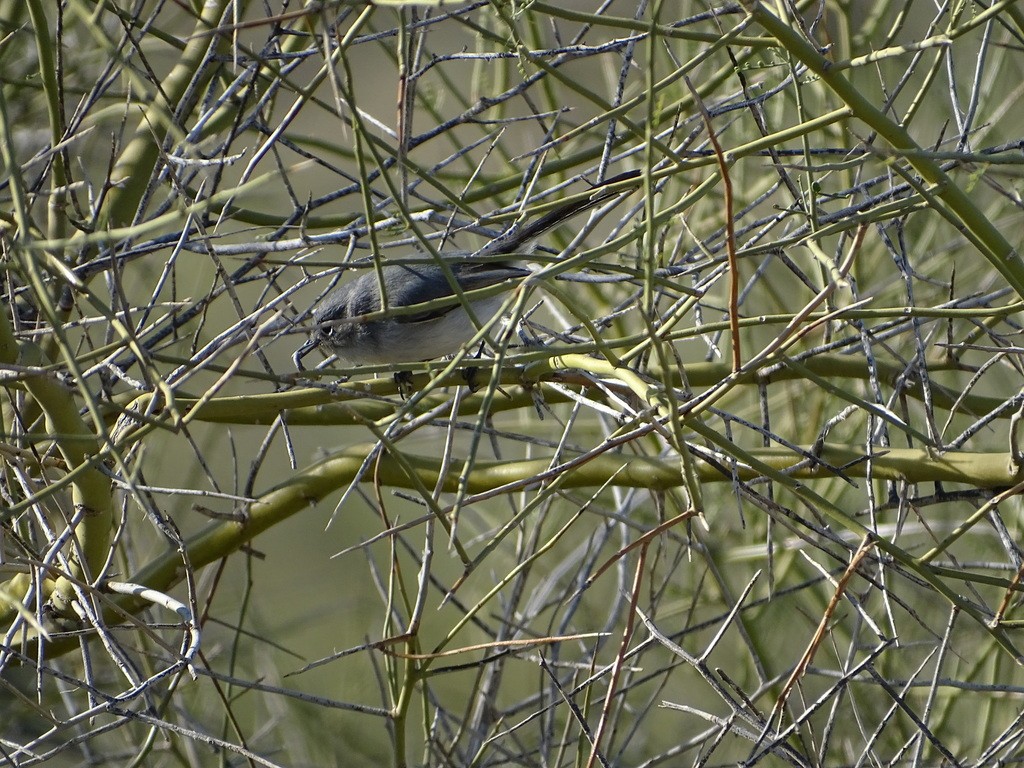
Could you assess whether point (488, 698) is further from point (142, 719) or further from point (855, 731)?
point (855, 731)

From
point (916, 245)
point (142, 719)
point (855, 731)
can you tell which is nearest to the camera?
point (142, 719)

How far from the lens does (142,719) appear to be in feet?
6.30

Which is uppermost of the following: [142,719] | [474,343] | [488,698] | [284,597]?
[474,343]

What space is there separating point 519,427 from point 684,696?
7.16ft

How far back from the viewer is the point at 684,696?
6293 millimetres

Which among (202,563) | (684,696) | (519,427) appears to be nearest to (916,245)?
(519,427)

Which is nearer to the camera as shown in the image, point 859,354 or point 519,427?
point 859,354

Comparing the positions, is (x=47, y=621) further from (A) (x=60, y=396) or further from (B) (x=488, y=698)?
(B) (x=488, y=698)

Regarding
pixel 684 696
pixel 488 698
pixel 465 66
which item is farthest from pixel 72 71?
pixel 684 696

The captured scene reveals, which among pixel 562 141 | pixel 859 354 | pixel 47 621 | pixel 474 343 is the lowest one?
pixel 47 621

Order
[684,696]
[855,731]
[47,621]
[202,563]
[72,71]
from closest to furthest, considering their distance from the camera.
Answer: [47,621], [202,563], [72,71], [855,731], [684,696]

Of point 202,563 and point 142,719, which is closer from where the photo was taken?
point 142,719

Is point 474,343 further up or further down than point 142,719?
further up

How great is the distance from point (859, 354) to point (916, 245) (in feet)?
6.92
